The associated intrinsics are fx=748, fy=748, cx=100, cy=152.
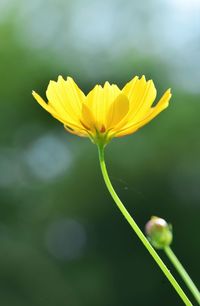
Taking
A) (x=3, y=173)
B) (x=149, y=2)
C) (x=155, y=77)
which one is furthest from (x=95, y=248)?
(x=149, y=2)

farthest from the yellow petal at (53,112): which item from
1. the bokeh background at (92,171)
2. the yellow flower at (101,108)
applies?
the bokeh background at (92,171)

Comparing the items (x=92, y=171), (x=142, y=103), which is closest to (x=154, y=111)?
(x=142, y=103)

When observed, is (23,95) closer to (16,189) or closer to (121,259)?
(16,189)

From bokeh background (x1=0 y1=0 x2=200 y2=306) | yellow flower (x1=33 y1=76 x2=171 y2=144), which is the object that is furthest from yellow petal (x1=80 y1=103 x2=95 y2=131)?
bokeh background (x1=0 y1=0 x2=200 y2=306)

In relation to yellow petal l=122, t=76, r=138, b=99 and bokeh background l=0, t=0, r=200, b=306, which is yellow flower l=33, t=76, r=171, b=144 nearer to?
yellow petal l=122, t=76, r=138, b=99

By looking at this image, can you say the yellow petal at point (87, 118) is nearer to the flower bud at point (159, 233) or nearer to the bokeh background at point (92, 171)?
the flower bud at point (159, 233)

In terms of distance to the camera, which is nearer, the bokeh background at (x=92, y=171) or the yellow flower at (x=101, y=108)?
the yellow flower at (x=101, y=108)
